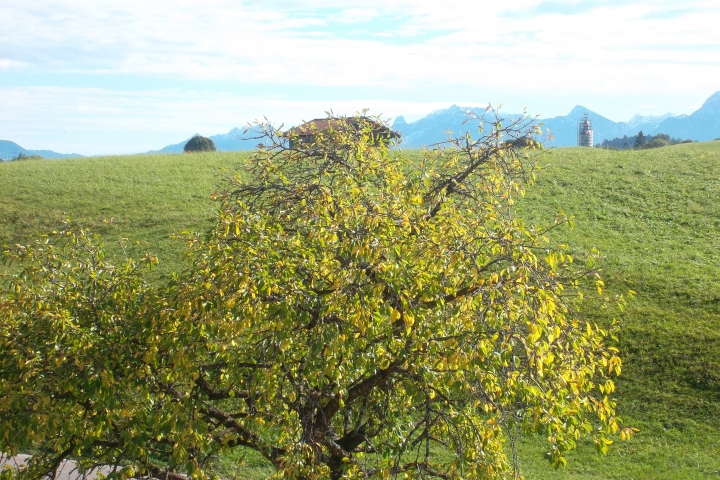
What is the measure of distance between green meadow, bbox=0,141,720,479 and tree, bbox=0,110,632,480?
44.8 inches

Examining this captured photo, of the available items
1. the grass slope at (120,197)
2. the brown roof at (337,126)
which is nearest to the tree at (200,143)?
the grass slope at (120,197)

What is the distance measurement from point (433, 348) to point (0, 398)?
12.3 ft

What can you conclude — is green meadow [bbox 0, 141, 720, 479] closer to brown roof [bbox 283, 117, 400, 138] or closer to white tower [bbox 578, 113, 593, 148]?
brown roof [bbox 283, 117, 400, 138]

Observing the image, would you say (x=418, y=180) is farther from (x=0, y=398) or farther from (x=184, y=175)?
(x=184, y=175)

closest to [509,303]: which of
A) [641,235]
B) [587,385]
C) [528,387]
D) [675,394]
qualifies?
[528,387]

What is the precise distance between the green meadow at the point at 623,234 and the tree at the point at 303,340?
1.14 metres

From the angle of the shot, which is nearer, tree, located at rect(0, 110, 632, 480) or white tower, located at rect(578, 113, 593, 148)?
tree, located at rect(0, 110, 632, 480)

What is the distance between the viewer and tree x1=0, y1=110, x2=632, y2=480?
Result: 5402 millimetres

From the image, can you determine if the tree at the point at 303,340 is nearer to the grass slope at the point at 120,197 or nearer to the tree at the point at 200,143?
the grass slope at the point at 120,197

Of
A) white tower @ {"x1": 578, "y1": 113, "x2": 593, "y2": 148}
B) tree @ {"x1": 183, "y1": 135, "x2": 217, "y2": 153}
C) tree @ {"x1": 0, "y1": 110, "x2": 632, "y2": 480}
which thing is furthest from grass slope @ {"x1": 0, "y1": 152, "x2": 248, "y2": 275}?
white tower @ {"x1": 578, "y1": 113, "x2": 593, "y2": 148}

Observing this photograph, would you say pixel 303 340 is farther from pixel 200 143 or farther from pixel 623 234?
pixel 200 143

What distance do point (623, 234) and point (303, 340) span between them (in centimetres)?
2072

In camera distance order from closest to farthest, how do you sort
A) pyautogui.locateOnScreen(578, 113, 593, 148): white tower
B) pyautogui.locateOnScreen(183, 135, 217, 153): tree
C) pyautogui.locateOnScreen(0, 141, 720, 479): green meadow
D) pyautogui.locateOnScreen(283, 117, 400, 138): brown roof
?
pyautogui.locateOnScreen(283, 117, 400, 138): brown roof
pyautogui.locateOnScreen(0, 141, 720, 479): green meadow
pyautogui.locateOnScreen(183, 135, 217, 153): tree
pyautogui.locateOnScreen(578, 113, 593, 148): white tower

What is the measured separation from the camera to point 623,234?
24141mm
